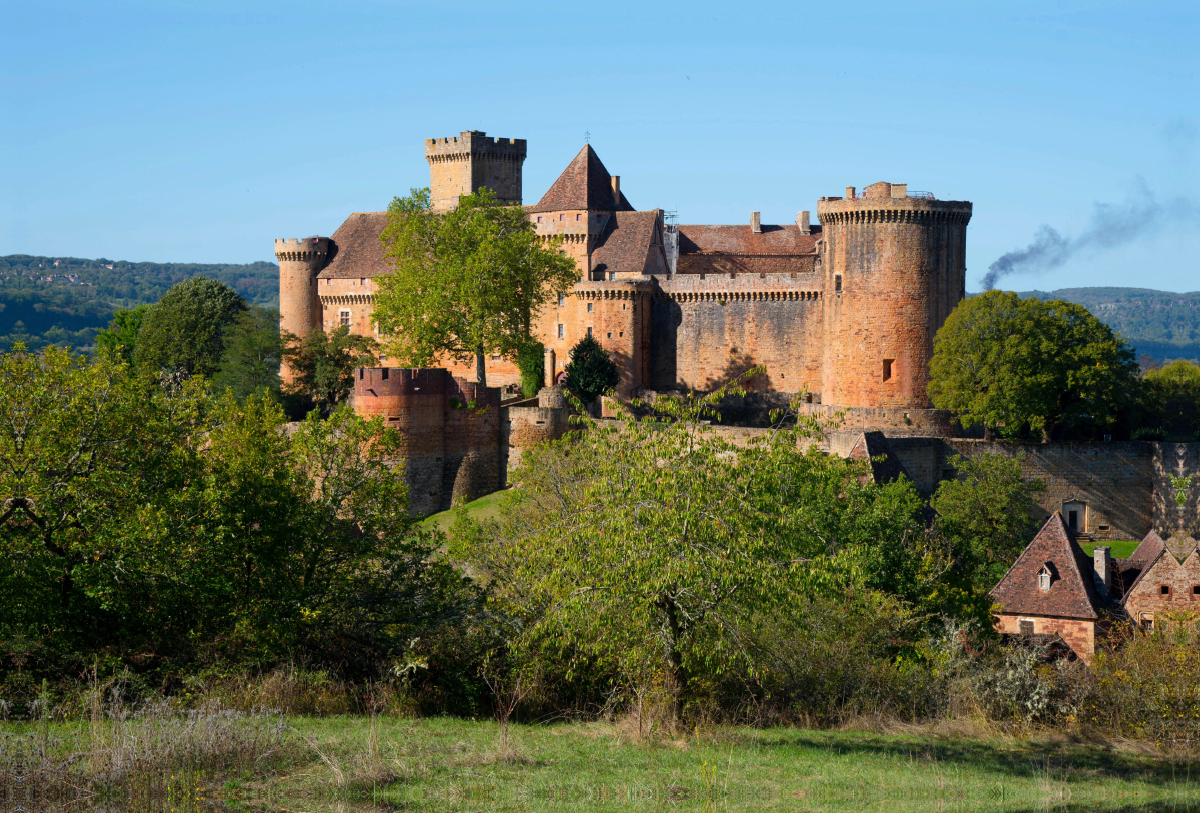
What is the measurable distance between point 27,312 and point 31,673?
5635 inches

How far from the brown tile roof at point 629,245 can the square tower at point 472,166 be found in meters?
6.04

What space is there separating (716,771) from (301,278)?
4500 centimetres

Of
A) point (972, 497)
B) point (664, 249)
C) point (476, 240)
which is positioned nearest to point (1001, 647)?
point (972, 497)

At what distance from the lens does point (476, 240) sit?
42.3 meters

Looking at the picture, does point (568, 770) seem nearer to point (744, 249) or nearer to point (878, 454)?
point (878, 454)

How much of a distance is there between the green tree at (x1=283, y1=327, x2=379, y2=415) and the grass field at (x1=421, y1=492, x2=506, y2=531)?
1327cm

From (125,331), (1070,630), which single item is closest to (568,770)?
(1070,630)

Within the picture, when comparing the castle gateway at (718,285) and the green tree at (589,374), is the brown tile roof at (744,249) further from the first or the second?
the green tree at (589,374)

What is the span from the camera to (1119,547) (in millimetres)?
36000

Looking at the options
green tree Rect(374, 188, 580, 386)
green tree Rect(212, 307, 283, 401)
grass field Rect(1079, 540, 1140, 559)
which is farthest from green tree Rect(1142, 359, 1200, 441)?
green tree Rect(212, 307, 283, 401)

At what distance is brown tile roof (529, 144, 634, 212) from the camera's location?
4894 centimetres

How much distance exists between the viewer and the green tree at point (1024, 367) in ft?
120

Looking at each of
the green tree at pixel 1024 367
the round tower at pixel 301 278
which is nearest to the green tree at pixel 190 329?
the round tower at pixel 301 278

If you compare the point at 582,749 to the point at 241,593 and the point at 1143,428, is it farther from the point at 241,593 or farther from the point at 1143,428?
the point at 1143,428
